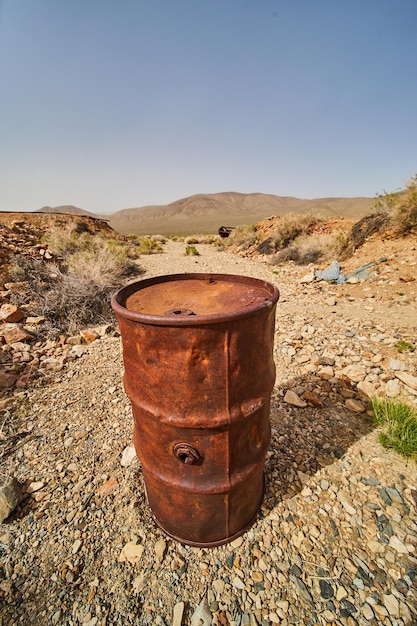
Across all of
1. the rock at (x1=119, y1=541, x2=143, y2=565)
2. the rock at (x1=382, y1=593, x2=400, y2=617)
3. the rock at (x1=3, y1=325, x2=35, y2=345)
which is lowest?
the rock at (x1=382, y1=593, x2=400, y2=617)

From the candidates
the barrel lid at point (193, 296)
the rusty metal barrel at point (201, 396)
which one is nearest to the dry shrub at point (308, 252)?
the barrel lid at point (193, 296)

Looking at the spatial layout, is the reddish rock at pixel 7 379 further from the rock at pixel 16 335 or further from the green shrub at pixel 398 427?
the green shrub at pixel 398 427

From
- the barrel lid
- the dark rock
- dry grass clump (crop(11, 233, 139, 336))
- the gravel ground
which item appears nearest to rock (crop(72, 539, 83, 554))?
the gravel ground

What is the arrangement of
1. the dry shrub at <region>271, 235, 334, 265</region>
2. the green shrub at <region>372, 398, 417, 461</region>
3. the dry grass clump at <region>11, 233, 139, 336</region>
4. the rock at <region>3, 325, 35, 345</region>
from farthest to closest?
the dry shrub at <region>271, 235, 334, 265</region> → the dry grass clump at <region>11, 233, 139, 336</region> → the rock at <region>3, 325, 35, 345</region> → the green shrub at <region>372, 398, 417, 461</region>

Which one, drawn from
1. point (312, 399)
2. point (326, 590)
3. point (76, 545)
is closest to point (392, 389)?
point (312, 399)

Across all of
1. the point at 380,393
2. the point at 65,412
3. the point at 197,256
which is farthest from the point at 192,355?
the point at 197,256

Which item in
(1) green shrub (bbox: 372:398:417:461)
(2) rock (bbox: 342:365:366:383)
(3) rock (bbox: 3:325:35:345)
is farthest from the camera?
(3) rock (bbox: 3:325:35:345)

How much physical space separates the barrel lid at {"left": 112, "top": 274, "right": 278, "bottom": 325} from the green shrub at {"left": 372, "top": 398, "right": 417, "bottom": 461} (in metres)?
1.78

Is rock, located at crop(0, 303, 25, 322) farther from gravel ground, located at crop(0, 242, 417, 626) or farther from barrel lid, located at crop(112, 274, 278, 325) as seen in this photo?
barrel lid, located at crop(112, 274, 278, 325)

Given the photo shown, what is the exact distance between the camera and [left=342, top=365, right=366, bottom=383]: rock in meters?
3.27

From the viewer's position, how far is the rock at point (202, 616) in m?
1.47

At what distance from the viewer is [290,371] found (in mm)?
3525

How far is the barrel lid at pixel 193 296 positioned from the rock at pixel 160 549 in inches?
58.6

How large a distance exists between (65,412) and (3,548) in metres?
1.28
